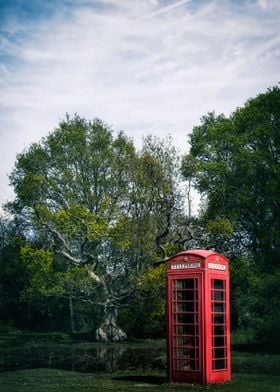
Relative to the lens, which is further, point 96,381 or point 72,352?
point 72,352

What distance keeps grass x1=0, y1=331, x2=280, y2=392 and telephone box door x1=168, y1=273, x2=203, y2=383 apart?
0.43 meters

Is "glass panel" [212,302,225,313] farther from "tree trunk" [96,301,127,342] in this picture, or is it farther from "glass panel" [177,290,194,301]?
"tree trunk" [96,301,127,342]

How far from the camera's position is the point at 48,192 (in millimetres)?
34438

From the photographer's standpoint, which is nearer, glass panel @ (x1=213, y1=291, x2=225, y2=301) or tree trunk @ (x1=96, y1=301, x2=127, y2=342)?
glass panel @ (x1=213, y1=291, x2=225, y2=301)

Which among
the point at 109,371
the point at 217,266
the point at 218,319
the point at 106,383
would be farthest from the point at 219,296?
the point at 109,371

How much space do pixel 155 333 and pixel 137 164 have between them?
10.7 m

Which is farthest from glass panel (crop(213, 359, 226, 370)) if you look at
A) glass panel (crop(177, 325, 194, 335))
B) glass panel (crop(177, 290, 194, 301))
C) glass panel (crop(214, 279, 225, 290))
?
glass panel (crop(214, 279, 225, 290))

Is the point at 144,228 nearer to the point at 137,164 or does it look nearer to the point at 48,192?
the point at 137,164

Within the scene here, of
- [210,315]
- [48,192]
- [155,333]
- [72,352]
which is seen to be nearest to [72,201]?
[48,192]

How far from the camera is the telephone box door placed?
1270 cm

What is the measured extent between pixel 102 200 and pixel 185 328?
22.7 meters

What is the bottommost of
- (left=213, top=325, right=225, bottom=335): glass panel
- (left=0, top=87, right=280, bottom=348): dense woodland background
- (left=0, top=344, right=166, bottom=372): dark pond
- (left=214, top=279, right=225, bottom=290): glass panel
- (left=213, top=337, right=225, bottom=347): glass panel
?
(left=0, top=344, right=166, bottom=372): dark pond

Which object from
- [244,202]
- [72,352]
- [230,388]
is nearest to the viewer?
[230,388]

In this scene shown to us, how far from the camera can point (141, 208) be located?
3312 cm
